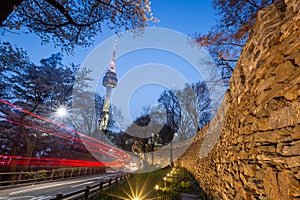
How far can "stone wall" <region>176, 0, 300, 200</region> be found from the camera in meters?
1.35

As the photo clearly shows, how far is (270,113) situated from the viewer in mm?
1696

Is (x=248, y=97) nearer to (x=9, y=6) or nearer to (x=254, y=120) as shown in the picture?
(x=254, y=120)

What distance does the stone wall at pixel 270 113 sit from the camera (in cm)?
135

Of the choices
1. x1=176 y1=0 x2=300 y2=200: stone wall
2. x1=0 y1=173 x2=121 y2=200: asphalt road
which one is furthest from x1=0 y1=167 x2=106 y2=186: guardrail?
x1=176 y1=0 x2=300 y2=200: stone wall

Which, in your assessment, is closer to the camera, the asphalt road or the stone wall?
the stone wall

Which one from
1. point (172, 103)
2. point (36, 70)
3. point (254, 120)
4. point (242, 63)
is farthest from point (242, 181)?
point (172, 103)

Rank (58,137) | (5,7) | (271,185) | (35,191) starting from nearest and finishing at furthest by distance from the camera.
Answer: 1. (271,185)
2. (5,7)
3. (35,191)
4. (58,137)

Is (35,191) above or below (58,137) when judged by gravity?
below

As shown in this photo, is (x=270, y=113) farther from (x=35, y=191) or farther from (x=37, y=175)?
(x=37, y=175)

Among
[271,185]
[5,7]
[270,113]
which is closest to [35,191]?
[5,7]

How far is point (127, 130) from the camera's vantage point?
2947 cm

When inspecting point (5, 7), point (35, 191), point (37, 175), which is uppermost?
point (5, 7)

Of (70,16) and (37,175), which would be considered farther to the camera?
(37,175)

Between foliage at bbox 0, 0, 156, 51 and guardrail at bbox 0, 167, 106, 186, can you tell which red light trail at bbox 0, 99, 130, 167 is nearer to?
guardrail at bbox 0, 167, 106, 186
